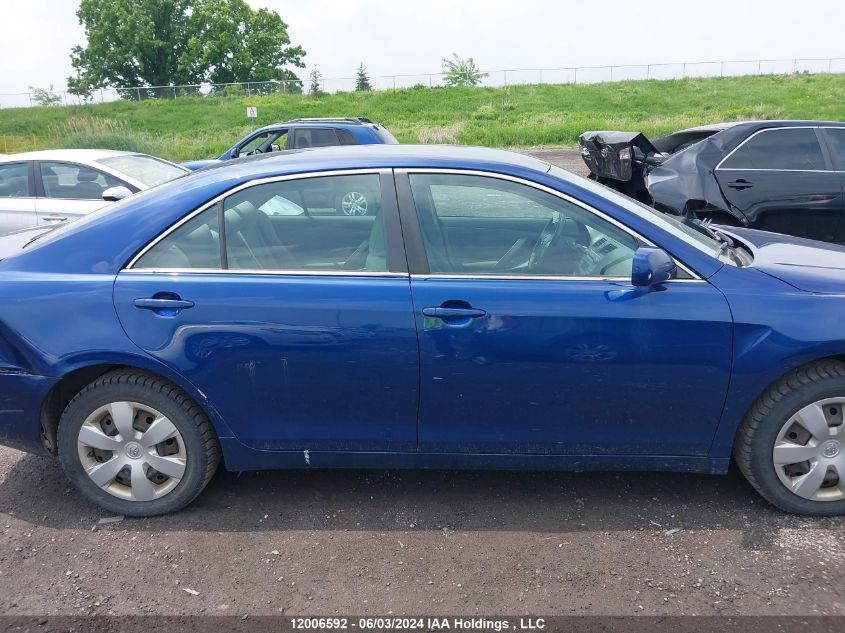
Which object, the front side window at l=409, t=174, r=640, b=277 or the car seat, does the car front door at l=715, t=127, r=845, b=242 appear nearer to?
the front side window at l=409, t=174, r=640, b=277

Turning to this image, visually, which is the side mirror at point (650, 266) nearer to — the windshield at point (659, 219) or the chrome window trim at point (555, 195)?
the chrome window trim at point (555, 195)

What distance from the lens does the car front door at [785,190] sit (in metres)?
6.59

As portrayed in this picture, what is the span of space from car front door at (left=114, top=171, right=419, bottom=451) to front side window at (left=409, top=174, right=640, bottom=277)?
189 mm

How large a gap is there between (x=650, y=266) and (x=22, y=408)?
2792mm

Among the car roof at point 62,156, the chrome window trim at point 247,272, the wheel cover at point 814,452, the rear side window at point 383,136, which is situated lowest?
the wheel cover at point 814,452

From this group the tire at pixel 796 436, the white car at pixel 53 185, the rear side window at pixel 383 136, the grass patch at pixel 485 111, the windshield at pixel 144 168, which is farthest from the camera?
the grass patch at pixel 485 111

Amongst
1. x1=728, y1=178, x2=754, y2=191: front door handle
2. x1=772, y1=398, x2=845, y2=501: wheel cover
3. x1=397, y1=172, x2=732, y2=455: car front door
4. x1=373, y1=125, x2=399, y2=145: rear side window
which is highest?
x1=373, y1=125, x2=399, y2=145: rear side window

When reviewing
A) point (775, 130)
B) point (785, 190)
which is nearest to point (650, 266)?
point (785, 190)

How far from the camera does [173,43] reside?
61.3 m

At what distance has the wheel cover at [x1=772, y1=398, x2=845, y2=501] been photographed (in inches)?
114

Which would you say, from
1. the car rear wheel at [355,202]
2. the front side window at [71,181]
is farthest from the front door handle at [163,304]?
the front side window at [71,181]

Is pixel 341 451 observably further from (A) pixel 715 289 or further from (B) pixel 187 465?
(A) pixel 715 289

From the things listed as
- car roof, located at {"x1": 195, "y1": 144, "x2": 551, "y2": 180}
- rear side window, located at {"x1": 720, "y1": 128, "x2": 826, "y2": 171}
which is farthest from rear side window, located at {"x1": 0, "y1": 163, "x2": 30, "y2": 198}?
rear side window, located at {"x1": 720, "y1": 128, "x2": 826, "y2": 171}

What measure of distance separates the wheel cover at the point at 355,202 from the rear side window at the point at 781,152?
4.88 metres
